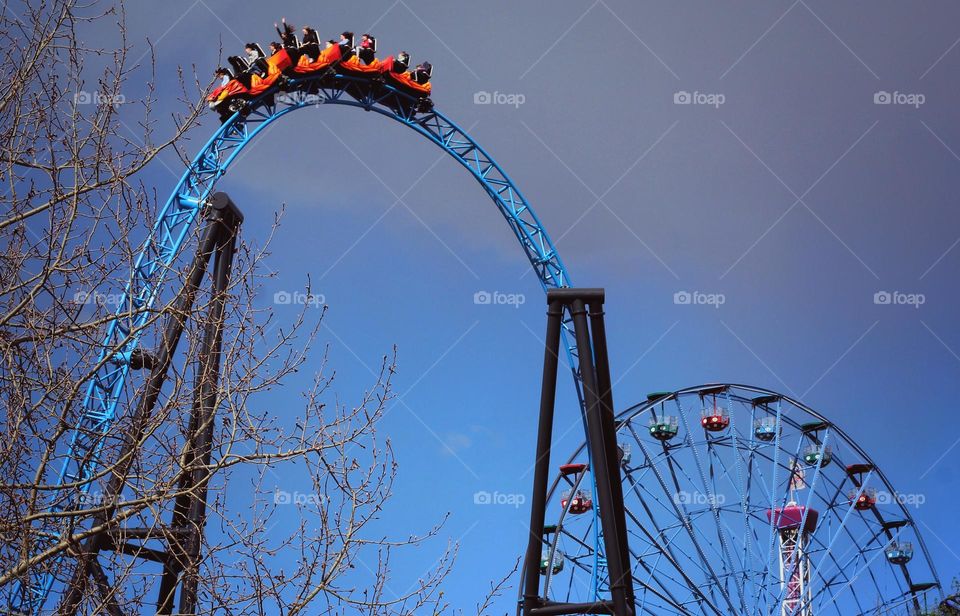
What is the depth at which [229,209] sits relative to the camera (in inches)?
451

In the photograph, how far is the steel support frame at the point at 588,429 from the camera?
9.69m

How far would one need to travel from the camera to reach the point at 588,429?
9828 mm

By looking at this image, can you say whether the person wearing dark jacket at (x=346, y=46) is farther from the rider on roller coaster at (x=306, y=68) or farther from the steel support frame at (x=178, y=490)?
the steel support frame at (x=178, y=490)

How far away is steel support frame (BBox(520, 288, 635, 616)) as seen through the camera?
9688 mm

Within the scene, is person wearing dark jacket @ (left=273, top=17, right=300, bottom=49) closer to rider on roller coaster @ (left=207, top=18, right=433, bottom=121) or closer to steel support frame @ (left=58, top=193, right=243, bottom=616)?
rider on roller coaster @ (left=207, top=18, right=433, bottom=121)

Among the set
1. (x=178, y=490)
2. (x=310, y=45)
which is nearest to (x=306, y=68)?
(x=310, y=45)

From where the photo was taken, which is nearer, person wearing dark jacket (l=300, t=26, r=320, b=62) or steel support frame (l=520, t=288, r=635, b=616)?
steel support frame (l=520, t=288, r=635, b=616)

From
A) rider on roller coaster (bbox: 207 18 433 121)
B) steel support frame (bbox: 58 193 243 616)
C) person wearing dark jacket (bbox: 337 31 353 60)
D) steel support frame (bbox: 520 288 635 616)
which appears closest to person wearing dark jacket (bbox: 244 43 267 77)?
rider on roller coaster (bbox: 207 18 433 121)

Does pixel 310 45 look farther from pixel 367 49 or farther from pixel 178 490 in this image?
pixel 178 490

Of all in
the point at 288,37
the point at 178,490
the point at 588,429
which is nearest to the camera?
the point at 178,490

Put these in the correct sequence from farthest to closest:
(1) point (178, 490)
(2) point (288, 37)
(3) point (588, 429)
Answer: (2) point (288, 37) → (3) point (588, 429) → (1) point (178, 490)

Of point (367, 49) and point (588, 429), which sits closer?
point (588, 429)

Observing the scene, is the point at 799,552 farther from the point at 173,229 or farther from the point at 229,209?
the point at 229,209

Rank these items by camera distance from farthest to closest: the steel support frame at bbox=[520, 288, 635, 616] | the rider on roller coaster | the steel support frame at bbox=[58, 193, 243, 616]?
the rider on roller coaster → the steel support frame at bbox=[520, 288, 635, 616] → the steel support frame at bbox=[58, 193, 243, 616]
